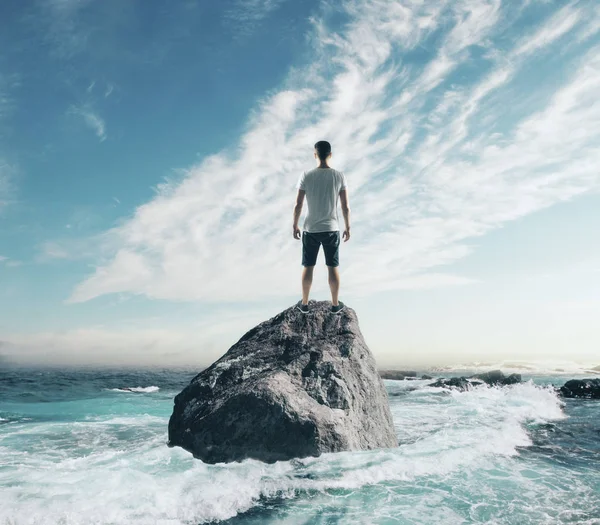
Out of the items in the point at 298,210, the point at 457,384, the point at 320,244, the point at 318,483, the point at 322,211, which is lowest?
the point at 318,483

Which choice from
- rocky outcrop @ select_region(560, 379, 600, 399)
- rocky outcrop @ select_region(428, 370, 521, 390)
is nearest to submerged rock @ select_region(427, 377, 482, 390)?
rocky outcrop @ select_region(428, 370, 521, 390)

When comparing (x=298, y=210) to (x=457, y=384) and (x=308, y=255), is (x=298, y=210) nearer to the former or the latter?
(x=308, y=255)

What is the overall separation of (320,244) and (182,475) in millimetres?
4562

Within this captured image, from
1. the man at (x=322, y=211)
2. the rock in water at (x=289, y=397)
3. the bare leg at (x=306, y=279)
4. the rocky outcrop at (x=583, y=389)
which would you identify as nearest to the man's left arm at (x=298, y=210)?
the man at (x=322, y=211)

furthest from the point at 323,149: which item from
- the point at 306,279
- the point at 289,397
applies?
the point at 289,397

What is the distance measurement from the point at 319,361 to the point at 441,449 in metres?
3.17

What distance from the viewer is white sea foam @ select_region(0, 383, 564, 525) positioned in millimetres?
5316

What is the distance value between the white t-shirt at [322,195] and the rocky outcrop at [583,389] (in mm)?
23450

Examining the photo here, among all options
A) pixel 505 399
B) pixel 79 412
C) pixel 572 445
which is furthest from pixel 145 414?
pixel 505 399

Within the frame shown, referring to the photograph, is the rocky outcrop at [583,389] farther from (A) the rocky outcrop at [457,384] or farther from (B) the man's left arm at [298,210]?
(B) the man's left arm at [298,210]

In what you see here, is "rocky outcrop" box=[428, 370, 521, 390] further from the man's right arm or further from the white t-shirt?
the white t-shirt

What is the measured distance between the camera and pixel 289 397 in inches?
296

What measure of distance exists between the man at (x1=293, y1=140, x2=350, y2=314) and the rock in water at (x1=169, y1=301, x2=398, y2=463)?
207cm

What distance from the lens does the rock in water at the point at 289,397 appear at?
7.26m
